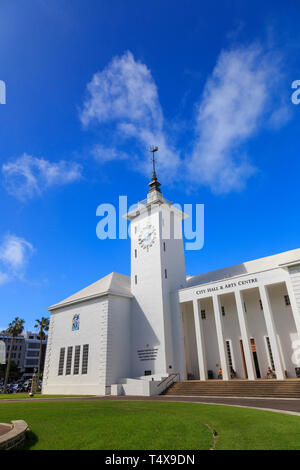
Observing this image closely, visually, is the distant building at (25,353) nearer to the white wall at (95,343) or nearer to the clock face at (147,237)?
the white wall at (95,343)

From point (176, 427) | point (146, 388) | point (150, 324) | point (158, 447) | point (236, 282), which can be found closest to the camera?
point (158, 447)

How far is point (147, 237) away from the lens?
32.8m

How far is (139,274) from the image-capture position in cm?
3186

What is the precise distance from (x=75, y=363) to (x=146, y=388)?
31.6ft

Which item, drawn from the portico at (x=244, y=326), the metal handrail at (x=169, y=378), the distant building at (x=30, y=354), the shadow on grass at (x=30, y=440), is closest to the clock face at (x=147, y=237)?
the portico at (x=244, y=326)

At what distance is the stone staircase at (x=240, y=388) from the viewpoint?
59.0 ft

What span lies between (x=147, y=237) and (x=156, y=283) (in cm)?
568

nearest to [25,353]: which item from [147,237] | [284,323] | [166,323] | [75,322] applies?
[75,322]

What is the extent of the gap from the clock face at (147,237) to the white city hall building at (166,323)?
127 mm

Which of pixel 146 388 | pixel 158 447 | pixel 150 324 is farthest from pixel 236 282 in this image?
pixel 158 447

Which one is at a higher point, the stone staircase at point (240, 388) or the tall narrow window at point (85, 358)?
the tall narrow window at point (85, 358)

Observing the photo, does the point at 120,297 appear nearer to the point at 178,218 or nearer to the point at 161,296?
the point at 161,296

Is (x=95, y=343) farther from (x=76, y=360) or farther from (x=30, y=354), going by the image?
(x=30, y=354)
